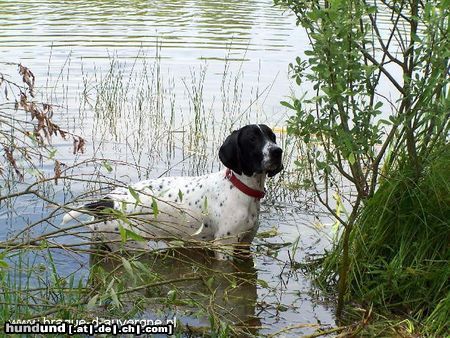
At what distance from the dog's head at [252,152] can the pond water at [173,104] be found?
634mm

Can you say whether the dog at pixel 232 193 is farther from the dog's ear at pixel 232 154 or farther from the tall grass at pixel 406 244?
the tall grass at pixel 406 244

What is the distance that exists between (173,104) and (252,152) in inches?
149

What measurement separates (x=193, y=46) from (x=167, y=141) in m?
5.88

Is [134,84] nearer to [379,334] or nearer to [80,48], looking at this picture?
[80,48]

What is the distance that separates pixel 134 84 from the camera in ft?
36.2

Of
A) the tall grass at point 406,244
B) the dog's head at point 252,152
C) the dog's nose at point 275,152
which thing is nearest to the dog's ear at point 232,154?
the dog's head at point 252,152

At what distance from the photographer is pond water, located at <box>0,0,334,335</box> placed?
5.88 metres

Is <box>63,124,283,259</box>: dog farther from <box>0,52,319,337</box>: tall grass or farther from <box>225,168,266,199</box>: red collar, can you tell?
<box>0,52,319,337</box>: tall grass

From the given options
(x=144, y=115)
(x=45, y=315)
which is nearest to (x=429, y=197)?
(x=45, y=315)

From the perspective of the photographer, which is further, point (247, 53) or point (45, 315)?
point (247, 53)

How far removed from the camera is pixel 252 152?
6.10 metres

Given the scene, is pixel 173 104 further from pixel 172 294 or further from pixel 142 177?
pixel 172 294

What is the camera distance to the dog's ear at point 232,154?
6145 mm

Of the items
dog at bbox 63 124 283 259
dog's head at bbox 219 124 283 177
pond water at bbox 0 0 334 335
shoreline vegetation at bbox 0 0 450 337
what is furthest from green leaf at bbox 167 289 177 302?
dog's head at bbox 219 124 283 177
